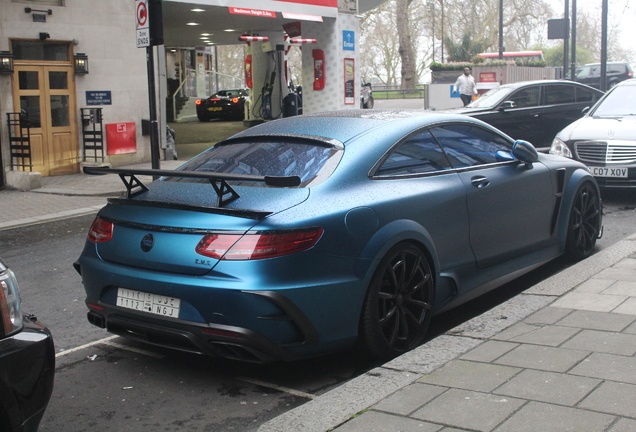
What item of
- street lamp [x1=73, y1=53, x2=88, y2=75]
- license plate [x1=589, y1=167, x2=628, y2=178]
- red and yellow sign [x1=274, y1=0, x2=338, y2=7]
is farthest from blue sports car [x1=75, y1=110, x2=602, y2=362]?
red and yellow sign [x1=274, y1=0, x2=338, y2=7]

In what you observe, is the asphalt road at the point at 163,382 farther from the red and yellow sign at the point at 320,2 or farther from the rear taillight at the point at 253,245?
the red and yellow sign at the point at 320,2

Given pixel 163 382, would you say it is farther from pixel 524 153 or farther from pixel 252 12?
pixel 252 12

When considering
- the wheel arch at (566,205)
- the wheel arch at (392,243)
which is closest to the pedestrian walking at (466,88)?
the wheel arch at (566,205)

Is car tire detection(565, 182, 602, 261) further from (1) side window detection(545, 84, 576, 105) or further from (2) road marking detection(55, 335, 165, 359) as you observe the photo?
(1) side window detection(545, 84, 576, 105)

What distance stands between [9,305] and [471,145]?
360 cm

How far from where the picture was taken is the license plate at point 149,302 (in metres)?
3.92

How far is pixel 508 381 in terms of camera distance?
3584 mm

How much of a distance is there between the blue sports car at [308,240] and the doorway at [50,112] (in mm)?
11170

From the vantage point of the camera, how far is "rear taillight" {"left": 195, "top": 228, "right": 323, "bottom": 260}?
3768mm

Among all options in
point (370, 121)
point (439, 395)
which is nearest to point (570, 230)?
point (370, 121)

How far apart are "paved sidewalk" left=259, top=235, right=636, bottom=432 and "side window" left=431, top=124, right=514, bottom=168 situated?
3.56 feet

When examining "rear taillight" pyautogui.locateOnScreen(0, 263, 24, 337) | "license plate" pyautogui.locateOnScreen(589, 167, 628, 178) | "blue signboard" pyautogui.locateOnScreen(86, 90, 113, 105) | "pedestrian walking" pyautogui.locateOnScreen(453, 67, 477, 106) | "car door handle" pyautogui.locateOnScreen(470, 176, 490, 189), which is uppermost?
"pedestrian walking" pyautogui.locateOnScreen(453, 67, 477, 106)

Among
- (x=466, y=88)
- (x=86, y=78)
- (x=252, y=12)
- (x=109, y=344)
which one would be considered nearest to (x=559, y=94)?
(x=252, y=12)

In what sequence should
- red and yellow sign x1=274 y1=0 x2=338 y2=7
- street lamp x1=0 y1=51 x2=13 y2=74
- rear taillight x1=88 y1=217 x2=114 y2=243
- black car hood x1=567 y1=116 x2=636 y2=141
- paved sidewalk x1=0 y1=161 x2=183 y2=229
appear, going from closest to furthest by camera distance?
rear taillight x1=88 y1=217 x2=114 y2=243
black car hood x1=567 y1=116 x2=636 y2=141
paved sidewalk x1=0 y1=161 x2=183 y2=229
street lamp x1=0 y1=51 x2=13 y2=74
red and yellow sign x1=274 y1=0 x2=338 y2=7
